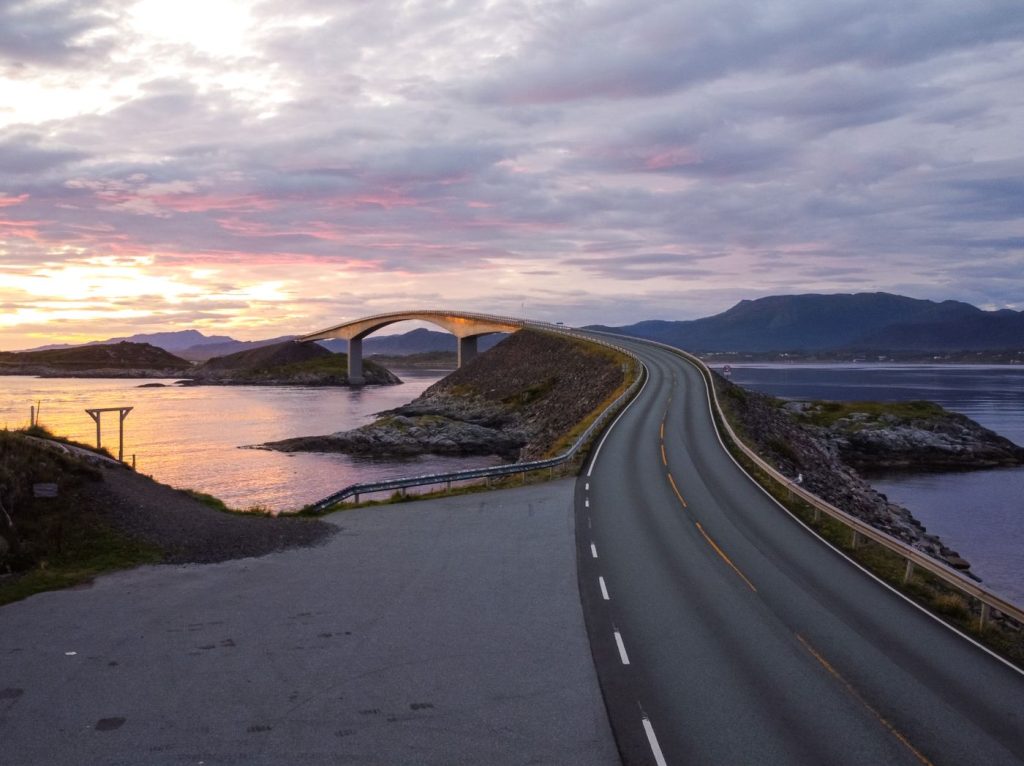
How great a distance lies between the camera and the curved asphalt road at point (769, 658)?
9617 mm

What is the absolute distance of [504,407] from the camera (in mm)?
77750

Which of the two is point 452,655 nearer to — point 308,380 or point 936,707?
point 936,707

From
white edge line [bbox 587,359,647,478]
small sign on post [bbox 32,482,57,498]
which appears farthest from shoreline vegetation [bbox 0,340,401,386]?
small sign on post [bbox 32,482,57,498]

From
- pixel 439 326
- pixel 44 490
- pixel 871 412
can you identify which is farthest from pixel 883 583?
pixel 439 326

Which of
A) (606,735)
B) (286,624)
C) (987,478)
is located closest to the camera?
(606,735)

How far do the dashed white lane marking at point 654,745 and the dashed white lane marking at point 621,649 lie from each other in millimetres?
1938

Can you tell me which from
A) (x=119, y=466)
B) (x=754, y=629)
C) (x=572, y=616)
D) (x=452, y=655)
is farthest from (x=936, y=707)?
(x=119, y=466)

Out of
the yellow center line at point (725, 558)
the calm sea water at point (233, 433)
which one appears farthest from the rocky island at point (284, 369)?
the yellow center line at point (725, 558)

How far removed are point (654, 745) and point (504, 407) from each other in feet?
224

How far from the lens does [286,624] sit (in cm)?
1357

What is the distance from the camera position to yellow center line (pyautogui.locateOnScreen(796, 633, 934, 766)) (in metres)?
9.39

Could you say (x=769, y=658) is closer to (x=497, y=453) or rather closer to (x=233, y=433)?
(x=497, y=453)

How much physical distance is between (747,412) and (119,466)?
1743 inches

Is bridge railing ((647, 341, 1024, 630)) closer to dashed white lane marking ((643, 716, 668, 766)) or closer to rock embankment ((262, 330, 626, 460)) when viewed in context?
dashed white lane marking ((643, 716, 668, 766))
